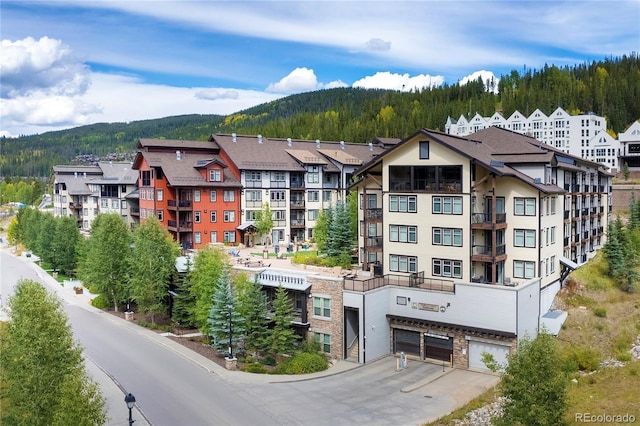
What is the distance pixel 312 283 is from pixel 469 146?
13.2 metres

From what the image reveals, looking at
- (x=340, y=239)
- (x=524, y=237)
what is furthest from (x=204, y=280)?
(x=524, y=237)

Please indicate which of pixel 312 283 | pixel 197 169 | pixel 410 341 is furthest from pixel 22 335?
pixel 197 169

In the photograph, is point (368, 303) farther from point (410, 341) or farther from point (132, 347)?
point (132, 347)

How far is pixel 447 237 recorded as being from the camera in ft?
116

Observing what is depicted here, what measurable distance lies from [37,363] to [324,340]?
16221mm

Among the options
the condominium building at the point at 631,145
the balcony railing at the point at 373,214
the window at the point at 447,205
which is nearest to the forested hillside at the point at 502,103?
the condominium building at the point at 631,145

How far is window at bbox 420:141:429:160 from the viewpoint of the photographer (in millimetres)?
35781

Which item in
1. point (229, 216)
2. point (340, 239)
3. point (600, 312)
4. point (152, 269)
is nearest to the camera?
point (600, 312)

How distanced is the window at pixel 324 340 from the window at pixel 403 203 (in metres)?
9.53

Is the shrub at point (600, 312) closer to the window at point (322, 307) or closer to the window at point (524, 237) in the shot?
the window at point (524, 237)

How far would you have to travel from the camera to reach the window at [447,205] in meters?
34.8

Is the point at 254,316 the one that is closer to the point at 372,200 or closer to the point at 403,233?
the point at 403,233

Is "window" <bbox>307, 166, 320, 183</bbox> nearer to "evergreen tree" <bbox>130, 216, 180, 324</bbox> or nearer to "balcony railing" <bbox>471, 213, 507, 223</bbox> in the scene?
"evergreen tree" <bbox>130, 216, 180, 324</bbox>

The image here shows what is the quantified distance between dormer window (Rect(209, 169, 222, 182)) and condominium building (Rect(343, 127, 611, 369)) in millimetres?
20465
